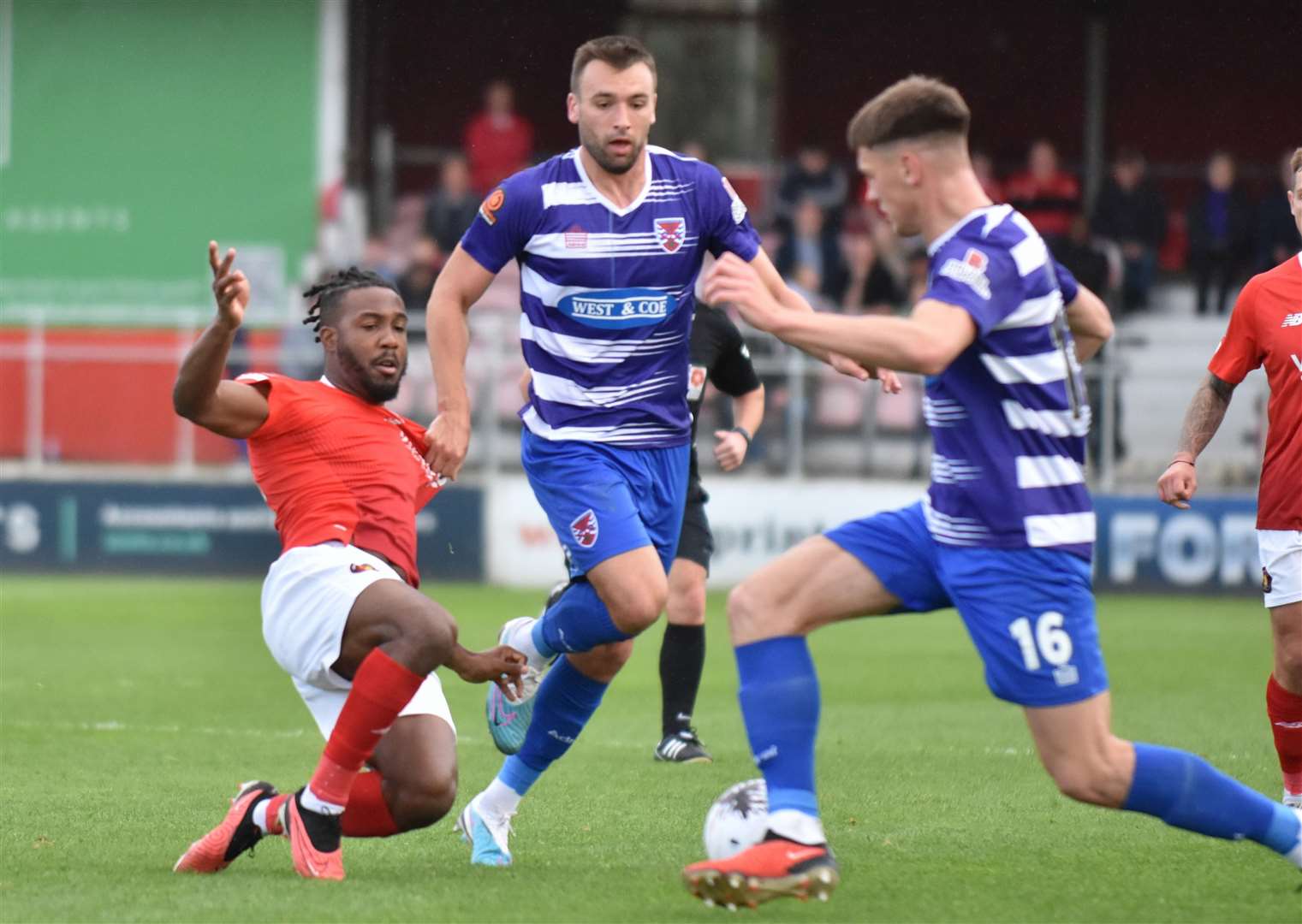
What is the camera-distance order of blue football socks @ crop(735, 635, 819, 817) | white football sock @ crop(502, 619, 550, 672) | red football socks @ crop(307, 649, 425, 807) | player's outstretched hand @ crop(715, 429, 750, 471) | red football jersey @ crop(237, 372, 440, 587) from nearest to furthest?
blue football socks @ crop(735, 635, 819, 817) → red football socks @ crop(307, 649, 425, 807) → red football jersey @ crop(237, 372, 440, 587) → white football sock @ crop(502, 619, 550, 672) → player's outstretched hand @ crop(715, 429, 750, 471)

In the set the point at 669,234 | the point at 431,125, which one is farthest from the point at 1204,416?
the point at 431,125

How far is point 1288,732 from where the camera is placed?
6.92m

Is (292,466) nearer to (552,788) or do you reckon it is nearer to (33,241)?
(552,788)

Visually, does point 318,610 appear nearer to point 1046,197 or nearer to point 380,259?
point 1046,197

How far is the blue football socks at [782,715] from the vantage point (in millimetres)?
5148

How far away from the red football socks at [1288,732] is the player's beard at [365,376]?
321cm

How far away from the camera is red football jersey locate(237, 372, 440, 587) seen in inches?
230

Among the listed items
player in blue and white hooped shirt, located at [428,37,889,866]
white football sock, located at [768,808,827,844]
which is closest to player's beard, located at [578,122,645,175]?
player in blue and white hooped shirt, located at [428,37,889,866]

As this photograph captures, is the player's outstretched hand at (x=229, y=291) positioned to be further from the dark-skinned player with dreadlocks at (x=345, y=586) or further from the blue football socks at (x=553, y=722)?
the blue football socks at (x=553, y=722)

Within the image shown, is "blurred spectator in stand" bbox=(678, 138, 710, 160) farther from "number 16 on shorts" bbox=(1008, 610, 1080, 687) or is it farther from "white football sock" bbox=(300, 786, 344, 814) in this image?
"number 16 on shorts" bbox=(1008, 610, 1080, 687)

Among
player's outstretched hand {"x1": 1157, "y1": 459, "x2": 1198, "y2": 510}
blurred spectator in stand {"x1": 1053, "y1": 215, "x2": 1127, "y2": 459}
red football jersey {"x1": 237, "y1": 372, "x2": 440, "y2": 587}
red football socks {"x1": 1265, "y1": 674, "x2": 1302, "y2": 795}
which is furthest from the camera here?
blurred spectator in stand {"x1": 1053, "y1": 215, "x2": 1127, "y2": 459}

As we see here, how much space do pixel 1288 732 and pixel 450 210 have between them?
45.1ft

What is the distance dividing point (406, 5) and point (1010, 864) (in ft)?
64.6

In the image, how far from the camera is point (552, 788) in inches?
297
